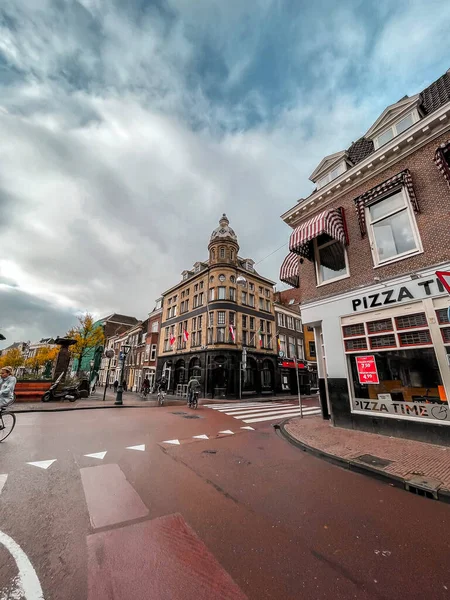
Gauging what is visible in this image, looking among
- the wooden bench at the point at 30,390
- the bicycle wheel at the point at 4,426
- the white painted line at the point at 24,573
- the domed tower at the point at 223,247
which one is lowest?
the white painted line at the point at 24,573

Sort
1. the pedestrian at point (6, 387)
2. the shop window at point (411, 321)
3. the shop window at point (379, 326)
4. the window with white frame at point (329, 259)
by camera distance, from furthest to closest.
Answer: the window with white frame at point (329, 259), the shop window at point (379, 326), the shop window at point (411, 321), the pedestrian at point (6, 387)

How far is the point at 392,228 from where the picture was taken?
316 inches

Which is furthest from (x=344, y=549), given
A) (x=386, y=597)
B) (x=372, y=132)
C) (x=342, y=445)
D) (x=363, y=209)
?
(x=372, y=132)

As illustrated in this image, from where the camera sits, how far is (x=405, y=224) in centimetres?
777

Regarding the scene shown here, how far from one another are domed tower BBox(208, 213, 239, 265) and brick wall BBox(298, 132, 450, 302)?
19.0 meters

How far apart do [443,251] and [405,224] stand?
1497mm

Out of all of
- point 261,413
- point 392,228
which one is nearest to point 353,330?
point 392,228

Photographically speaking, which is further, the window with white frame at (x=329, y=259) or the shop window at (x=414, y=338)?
the window with white frame at (x=329, y=259)

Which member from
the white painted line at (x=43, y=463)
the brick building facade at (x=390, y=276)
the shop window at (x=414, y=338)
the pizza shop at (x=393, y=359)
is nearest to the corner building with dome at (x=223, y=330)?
the brick building facade at (x=390, y=276)

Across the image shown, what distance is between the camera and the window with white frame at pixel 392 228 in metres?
7.61

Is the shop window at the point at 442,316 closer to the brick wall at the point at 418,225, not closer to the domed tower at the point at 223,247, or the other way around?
the brick wall at the point at 418,225

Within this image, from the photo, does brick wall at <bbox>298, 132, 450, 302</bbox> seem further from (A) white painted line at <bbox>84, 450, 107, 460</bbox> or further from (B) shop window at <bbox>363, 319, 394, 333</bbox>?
(A) white painted line at <bbox>84, 450, 107, 460</bbox>

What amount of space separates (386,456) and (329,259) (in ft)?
22.2

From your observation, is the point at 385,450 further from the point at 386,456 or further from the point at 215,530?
the point at 215,530
